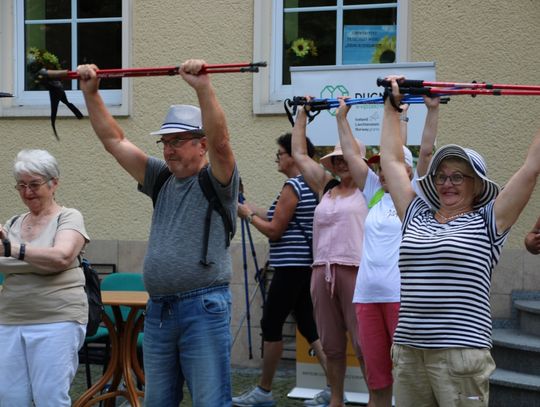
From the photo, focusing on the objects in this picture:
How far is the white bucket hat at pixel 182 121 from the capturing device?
4914 millimetres

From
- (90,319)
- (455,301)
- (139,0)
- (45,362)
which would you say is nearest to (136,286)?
(90,319)

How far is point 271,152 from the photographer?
Result: 8961mm

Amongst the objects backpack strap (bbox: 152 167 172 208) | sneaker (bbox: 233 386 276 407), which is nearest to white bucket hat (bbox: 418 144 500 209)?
backpack strap (bbox: 152 167 172 208)

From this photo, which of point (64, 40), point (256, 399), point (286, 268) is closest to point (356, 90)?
point (286, 268)

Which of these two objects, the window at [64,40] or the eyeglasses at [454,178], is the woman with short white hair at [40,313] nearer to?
the eyeglasses at [454,178]

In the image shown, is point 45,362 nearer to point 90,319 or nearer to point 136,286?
point 90,319

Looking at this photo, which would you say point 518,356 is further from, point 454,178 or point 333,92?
point 454,178

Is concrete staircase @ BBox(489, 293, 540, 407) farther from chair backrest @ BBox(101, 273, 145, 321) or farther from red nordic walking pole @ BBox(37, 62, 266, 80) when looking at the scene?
red nordic walking pole @ BBox(37, 62, 266, 80)

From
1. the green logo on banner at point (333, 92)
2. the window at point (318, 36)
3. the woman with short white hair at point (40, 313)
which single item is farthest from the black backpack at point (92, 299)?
the window at point (318, 36)

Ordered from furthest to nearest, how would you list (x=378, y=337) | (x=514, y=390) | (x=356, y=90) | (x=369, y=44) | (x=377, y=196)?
(x=369, y=44)
(x=356, y=90)
(x=514, y=390)
(x=377, y=196)
(x=378, y=337)

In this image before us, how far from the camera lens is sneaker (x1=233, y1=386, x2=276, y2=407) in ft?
24.6

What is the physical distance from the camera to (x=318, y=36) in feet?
30.2

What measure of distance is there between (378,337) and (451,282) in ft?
5.23

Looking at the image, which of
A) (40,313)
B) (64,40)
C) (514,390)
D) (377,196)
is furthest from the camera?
(64,40)
